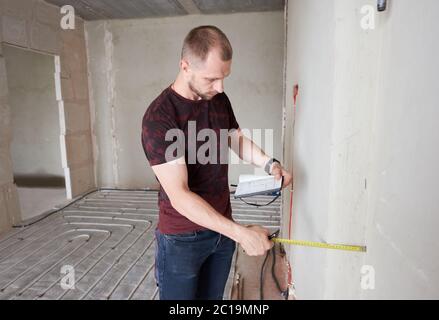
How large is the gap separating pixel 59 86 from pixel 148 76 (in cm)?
113

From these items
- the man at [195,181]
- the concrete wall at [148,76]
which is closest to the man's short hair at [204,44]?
the man at [195,181]

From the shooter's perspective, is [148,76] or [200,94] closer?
[200,94]

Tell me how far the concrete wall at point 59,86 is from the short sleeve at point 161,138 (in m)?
2.53

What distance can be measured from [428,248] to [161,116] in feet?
2.98

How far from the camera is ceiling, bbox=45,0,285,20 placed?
3.59 meters

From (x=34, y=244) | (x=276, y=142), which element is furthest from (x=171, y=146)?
(x=276, y=142)

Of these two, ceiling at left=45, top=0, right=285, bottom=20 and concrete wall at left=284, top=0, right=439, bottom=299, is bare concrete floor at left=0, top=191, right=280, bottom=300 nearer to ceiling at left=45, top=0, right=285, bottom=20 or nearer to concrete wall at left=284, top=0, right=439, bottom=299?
concrete wall at left=284, top=0, right=439, bottom=299

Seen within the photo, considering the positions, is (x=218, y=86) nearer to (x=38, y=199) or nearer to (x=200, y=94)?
(x=200, y=94)

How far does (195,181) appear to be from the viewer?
133 cm

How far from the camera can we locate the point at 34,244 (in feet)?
9.04

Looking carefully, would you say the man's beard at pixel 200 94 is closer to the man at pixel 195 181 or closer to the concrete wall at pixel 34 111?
the man at pixel 195 181

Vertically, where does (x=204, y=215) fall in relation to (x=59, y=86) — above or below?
below

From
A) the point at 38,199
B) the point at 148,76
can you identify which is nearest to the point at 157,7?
the point at 148,76
